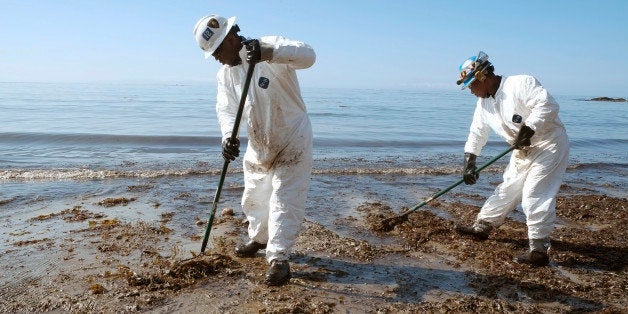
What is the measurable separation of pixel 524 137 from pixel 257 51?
2433 mm

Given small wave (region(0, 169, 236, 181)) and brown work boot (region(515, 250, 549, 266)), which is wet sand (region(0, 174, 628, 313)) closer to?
brown work boot (region(515, 250, 549, 266))

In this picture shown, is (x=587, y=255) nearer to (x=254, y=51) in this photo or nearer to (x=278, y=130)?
(x=278, y=130)

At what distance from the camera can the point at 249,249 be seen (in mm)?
4102

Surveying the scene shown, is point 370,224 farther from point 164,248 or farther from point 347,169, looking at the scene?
point 347,169

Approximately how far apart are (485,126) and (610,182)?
18.0 ft

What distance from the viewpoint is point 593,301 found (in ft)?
11.3

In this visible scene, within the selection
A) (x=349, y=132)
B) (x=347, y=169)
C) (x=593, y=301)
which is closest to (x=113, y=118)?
(x=349, y=132)

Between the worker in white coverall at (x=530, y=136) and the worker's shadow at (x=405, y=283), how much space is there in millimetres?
612

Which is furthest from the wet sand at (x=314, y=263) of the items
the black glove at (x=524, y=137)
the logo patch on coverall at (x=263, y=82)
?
the logo patch on coverall at (x=263, y=82)

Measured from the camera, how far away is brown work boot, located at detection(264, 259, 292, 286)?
11.4 feet

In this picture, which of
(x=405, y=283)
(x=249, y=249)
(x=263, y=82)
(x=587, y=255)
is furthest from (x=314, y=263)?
(x=587, y=255)

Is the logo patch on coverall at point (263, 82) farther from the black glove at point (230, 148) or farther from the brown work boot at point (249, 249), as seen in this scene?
the brown work boot at point (249, 249)

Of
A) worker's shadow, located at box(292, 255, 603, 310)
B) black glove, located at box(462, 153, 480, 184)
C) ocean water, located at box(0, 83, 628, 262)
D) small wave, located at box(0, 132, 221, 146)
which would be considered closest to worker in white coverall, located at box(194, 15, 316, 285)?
worker's shadow, located at box(292, 255, 603, 310)

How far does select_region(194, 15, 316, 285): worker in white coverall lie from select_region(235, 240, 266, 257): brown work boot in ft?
1.69
